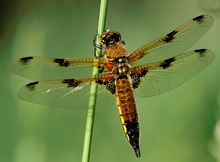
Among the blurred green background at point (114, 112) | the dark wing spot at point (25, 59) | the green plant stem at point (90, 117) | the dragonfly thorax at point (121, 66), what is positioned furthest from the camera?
the blurred green background at point (114, 112)

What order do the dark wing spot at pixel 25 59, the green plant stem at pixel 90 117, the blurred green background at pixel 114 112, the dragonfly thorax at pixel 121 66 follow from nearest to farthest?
the green plant stem at pixel 90 117, the dark wing spot at pixel 25 59, the dragonfly thorax at pixel 121 66, the blurred green background at pixel 114 112

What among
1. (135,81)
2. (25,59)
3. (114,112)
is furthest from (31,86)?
(114,112)

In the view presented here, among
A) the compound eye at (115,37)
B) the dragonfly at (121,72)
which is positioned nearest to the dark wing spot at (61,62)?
the dragonfly at (121,72)

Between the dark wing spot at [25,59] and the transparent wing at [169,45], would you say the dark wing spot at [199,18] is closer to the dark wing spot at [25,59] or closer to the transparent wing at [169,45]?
the transparent wing at [169,45]

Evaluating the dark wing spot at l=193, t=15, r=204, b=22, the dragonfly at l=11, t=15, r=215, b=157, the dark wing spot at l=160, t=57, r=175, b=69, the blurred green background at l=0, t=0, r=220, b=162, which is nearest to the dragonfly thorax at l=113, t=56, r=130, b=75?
the dragonfly at l=11, t=15, r=215, b=157

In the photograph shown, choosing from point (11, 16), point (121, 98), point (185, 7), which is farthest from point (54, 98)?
point (11, 16)
